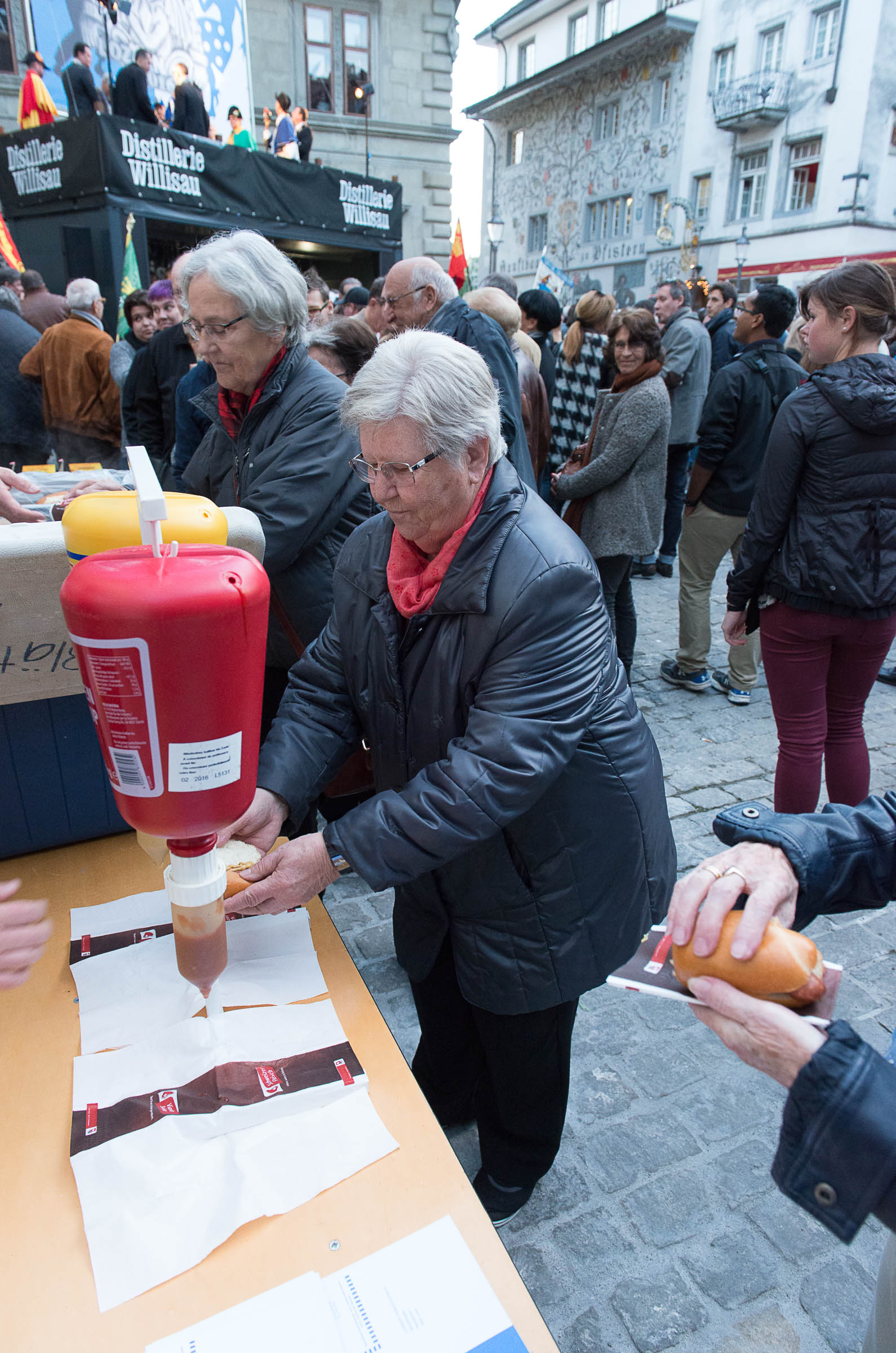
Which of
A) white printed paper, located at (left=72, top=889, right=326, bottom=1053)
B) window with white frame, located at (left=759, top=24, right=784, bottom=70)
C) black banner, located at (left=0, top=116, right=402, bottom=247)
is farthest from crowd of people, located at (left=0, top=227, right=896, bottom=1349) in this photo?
window with white frame, located at (left=759, top=24, right=784, bottom=70)

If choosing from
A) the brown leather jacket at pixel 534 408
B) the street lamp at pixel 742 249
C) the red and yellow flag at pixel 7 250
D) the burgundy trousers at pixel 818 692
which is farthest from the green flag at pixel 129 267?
the street lamp at pixel 742 249

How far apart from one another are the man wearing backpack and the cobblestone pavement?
2100 mm

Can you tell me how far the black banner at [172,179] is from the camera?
26.9ft

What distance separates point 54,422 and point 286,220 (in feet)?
20.2

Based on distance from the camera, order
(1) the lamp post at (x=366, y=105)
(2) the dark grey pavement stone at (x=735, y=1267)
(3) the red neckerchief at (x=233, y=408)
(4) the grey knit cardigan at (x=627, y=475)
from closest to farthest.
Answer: (2) the dark grey pavement stone at (x=735, y=1267) → (3) the red neckerchief at (x=233, y=408) → (4) the grey knit cardigan at (x=627, y=475) → (1) the lamp post at (x=366, y=105)

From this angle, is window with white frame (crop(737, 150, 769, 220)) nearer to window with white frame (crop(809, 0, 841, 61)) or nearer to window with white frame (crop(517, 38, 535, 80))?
window with white frame (crop(809, 0, 841, 61))

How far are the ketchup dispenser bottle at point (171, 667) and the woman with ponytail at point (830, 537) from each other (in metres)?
2.29

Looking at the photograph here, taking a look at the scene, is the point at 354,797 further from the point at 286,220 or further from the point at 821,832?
the point at 286,220

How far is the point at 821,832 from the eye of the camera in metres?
1.02

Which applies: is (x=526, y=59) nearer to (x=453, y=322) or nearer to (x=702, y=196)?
(x=702, y=196)

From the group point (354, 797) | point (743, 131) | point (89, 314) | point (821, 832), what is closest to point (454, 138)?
point (743, 131)

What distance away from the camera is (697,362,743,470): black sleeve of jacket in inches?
161

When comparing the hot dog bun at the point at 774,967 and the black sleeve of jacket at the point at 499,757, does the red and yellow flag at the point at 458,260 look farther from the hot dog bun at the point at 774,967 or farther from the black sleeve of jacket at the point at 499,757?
the hot dog bun at the point at 774,967

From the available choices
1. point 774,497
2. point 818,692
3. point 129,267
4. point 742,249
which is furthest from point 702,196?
point 818,692
